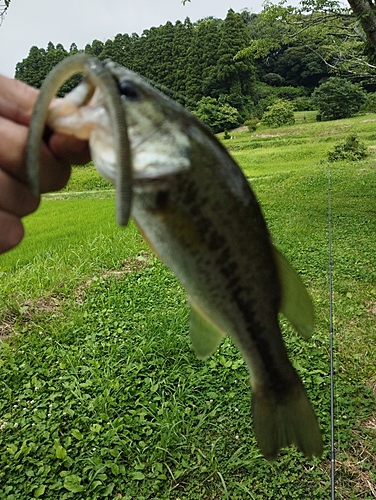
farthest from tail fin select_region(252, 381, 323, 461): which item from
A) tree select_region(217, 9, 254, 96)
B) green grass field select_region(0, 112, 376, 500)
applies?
tree select_region(217, 9, 254, 96)

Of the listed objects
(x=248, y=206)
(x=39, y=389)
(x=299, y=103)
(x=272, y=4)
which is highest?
(x=272, y=4)

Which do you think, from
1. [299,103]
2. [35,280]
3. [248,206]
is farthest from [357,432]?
[299,103]

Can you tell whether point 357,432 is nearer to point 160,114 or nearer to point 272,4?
point 160,114

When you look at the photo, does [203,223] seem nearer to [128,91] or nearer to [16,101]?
[128,91]

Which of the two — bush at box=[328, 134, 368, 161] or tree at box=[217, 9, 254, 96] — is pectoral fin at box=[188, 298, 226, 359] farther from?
tree at box=[217, 9, 254, 96]

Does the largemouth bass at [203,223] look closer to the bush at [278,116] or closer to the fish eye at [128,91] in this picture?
the fish eye at [128,91]

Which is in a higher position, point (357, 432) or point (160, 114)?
point (160, 114)

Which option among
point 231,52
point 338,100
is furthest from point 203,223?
point 338,100
